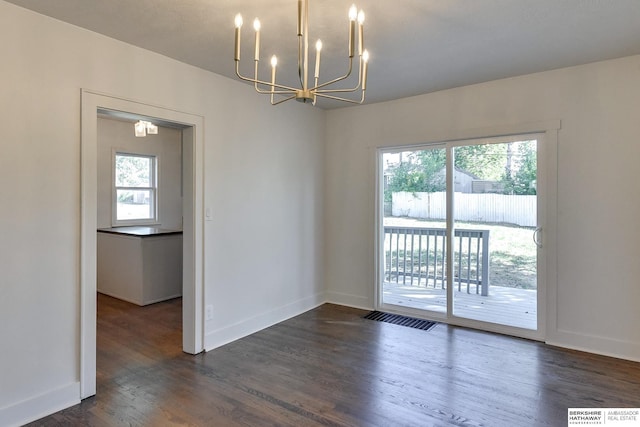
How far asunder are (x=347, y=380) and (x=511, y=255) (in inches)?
84.1

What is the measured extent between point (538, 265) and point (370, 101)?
2.48 metres

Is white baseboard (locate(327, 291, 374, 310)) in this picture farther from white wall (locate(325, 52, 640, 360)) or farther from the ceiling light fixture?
the ceiling light fixture

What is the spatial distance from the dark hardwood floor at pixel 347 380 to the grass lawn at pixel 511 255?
0.58 metres

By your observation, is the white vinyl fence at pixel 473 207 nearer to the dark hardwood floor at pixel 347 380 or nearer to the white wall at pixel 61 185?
the dark hardwood floor at pixel 347 380

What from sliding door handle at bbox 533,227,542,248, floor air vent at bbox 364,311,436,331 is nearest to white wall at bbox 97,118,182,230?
floor air vent at bbox 364,311,436,331

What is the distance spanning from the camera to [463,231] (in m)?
3.96

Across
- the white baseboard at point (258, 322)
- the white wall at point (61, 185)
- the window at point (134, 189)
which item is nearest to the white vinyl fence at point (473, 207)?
the white baseboard at point (258, 322)

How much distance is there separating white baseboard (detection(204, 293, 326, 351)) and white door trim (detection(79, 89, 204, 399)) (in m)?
0.14

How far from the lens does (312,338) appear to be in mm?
3574

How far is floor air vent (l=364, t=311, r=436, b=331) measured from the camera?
3.94 metres

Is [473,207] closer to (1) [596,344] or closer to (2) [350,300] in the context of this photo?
(1) [596,344]

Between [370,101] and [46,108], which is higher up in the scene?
[370,101]

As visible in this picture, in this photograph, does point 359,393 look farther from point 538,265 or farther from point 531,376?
point 538,265

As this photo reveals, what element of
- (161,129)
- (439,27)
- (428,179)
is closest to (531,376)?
(428,179)
